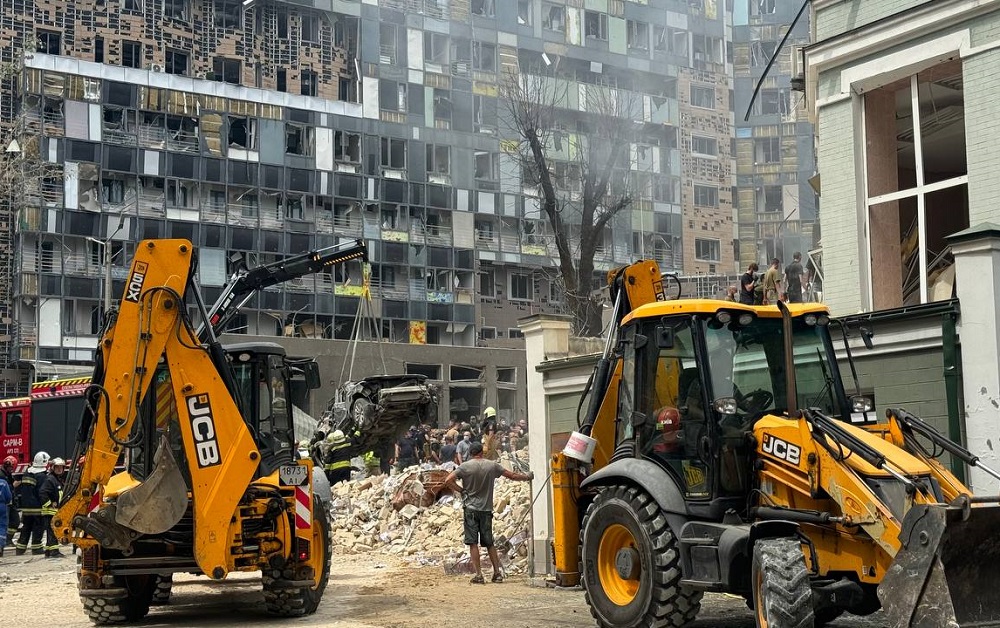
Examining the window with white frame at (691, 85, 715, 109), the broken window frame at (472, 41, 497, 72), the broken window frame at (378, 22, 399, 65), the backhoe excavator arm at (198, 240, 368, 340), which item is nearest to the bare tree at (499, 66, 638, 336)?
the broken window frame at (472, 41, 497, 72)

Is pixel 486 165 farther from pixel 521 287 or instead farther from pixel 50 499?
pixel 50 499

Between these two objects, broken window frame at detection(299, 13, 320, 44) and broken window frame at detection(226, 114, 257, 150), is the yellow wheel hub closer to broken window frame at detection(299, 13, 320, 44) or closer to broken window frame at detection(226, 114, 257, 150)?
broken window frame at detection(226, 114, 257, 150)

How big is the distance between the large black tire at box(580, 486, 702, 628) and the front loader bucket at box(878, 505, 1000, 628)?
192 cm

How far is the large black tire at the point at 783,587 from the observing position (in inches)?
338

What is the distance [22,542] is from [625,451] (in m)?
16.6

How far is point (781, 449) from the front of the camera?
31.1 feet

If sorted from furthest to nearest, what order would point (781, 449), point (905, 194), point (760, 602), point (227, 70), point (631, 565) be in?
point (227, 70) < point (905, 194) < point (631, 565) < point (781, 449) < point (760, 602)

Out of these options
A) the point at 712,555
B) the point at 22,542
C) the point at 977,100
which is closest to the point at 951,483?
the point at 712,555

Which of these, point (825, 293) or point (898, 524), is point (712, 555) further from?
point (825, 293)

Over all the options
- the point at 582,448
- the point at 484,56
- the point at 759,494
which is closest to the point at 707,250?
the point at 484,56

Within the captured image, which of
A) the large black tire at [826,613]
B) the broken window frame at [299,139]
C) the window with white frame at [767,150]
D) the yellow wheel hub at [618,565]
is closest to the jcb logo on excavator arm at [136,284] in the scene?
→ the yellow wheel hub at [618,565]

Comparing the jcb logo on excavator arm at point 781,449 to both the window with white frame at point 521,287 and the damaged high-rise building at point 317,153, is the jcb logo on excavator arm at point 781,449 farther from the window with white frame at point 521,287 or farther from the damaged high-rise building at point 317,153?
the window with white frame at point 521,287

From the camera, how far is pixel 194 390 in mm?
11891

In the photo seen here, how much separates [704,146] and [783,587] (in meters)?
62.1
